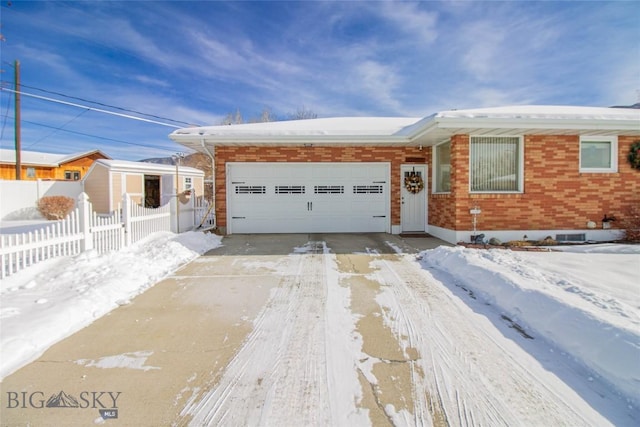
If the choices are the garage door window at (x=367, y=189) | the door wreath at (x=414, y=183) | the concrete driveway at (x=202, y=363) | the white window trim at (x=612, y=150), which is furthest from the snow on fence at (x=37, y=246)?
the white window trim at (x=612, y=150)

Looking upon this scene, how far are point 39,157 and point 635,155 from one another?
32982mm

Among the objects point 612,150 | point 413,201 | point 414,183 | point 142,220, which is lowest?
point 142,220

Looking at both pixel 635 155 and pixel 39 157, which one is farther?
pixel 39 157

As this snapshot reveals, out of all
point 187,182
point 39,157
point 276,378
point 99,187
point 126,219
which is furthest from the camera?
point 39,157

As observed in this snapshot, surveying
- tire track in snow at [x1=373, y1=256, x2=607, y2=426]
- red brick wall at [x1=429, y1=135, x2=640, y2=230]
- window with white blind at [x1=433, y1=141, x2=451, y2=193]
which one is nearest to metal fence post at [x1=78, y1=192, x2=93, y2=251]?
tire track in snow at [x1=373, y1=256, x2=607, y2=426]

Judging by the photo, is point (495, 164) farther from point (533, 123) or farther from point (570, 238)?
point (570, 238)

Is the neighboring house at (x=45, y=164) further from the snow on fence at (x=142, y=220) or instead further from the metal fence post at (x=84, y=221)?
the metal fence post at (x=84, y=221)

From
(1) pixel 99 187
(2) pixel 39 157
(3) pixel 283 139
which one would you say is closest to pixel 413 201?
(3) pixel 283 139

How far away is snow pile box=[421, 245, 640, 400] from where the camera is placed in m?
2.34

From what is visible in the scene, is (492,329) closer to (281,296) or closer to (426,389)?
(426,389)

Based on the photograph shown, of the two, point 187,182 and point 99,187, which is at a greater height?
point 187,182

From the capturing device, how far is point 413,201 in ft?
31.0

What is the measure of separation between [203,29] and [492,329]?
34.5 ft

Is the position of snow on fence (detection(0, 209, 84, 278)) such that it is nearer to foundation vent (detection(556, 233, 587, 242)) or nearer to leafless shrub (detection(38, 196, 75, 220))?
foundation vent (detection(556, 233, 587, 242))
